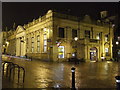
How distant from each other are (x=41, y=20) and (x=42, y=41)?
4616 mm

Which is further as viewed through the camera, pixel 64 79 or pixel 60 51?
pixel 60 51

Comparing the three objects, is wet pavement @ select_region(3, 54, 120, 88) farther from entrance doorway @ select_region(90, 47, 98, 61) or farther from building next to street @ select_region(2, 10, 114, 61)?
entrance doorway @ select_region(90, 47, 98, 61)

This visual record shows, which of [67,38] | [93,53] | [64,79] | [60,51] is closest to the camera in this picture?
[64,79]

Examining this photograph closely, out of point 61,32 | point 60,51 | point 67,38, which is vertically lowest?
Result: point 60,51

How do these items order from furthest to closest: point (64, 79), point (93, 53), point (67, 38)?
point (93, 53) → point (67, 38) → point (64, 79)

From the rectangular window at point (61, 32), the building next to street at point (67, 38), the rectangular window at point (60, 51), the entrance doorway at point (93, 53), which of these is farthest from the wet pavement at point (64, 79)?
the entrance doorway at point (93, 53)

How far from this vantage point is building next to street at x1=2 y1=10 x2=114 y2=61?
2625 centimetres

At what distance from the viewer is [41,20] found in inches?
1171

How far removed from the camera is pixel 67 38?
90.1 feet

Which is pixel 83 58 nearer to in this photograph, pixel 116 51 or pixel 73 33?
pixel 73 33

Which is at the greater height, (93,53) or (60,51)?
(60,51)

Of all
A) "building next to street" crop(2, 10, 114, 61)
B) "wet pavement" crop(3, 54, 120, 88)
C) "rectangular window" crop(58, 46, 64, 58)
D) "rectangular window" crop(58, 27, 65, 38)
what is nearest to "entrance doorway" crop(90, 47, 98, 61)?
"building next to street" crop(2, 10, 114, 61)

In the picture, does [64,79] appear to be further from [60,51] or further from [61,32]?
[61,32]

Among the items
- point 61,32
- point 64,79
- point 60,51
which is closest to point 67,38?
point 61,32
